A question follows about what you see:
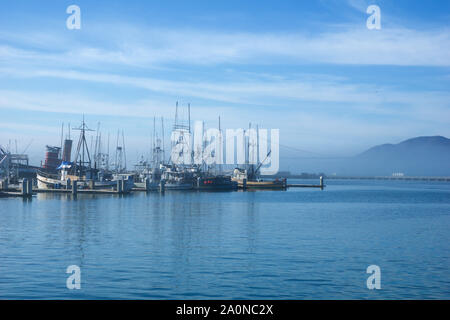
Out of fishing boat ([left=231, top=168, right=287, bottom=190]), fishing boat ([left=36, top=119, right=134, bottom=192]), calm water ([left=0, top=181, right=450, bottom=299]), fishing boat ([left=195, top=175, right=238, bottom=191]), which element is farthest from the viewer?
fishing boat ([left=231, top=168, right=287, bottom=190])

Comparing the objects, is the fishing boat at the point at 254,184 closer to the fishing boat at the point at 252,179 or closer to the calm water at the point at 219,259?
the fishing boat at the point at 252,179

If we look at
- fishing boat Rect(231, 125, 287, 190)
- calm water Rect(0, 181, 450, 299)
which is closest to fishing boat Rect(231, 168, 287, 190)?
fishing boat Rect(231, 125, 287, 190)

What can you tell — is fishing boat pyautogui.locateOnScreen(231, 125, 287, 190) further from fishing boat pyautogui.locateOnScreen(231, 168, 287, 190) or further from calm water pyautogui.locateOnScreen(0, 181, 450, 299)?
calm water pyautogui.locateOnScreen(0, 181, 450, 299)

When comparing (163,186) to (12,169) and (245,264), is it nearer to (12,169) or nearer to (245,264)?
(12,169)

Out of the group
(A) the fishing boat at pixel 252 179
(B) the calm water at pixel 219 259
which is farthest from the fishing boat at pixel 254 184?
(B) the calm water at pixel 219 259

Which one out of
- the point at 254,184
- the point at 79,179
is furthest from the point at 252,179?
Result: the point at 79,179

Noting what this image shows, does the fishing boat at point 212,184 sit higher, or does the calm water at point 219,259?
the fishing boat at point 212,184

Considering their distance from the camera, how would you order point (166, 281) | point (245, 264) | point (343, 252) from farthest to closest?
point (343, 252)
point (245, 264)
point (166, 281)

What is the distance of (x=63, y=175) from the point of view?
114250 millimetres

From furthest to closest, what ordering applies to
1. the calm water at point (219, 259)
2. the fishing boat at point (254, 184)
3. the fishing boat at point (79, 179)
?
the fishing boat at point (254, 184)
the fishing boat at point (79, 179)
the calm water at point (219, 259)

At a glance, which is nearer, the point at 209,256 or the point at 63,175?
the point at 209,256

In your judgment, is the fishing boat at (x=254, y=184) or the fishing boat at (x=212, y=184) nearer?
the fishing boat at (x=212, y=184)

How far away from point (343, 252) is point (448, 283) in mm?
8827
